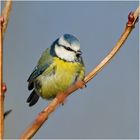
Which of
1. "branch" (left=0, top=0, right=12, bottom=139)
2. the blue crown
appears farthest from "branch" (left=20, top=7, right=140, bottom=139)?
the blue crown

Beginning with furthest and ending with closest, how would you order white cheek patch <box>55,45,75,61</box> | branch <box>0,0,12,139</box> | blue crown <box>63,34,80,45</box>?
white cheek patch <box>55,45,75,61</box>, blue crown <box>63,34,80,45</box>, branch <box>0,0,12,139</box>

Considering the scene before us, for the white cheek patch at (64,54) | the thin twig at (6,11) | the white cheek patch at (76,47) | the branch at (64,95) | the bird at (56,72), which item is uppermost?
the thin twig at (6,11)

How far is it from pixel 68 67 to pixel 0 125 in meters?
1.09

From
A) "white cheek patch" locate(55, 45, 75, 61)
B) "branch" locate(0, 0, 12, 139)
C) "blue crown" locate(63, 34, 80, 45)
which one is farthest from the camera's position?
"white cheek patch" locate(55, 45, 75, 61)

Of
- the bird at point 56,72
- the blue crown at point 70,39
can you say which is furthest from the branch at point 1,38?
the bird at point 56,72

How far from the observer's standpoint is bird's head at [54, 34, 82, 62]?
4.15 feet

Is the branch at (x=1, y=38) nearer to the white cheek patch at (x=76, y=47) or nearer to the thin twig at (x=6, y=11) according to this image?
the thin twig at (x=6, y=11)

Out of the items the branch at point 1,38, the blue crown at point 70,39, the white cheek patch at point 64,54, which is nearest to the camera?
the branch at point 1,38

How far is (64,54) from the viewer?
1.40m

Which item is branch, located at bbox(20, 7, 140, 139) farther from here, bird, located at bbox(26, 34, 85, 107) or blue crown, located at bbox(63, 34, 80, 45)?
bird, located at bbox(26, 34, 85, 107)

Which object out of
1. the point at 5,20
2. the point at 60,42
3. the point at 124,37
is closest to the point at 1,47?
the point at 5,20

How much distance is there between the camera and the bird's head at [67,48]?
1264 mm

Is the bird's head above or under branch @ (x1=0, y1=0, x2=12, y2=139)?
under

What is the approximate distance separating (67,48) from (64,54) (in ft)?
0.17
